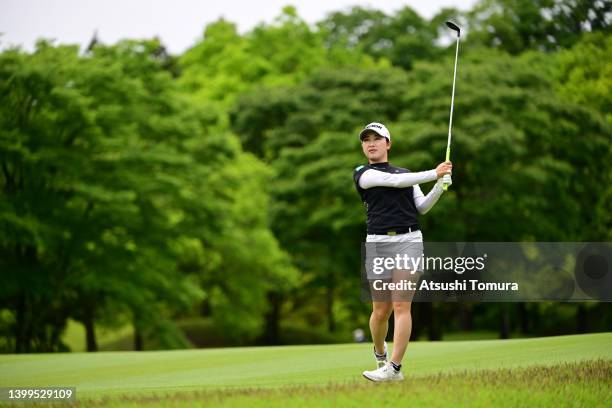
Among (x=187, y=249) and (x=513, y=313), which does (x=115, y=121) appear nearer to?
(x=187, y=249)

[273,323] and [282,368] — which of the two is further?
[273,323]

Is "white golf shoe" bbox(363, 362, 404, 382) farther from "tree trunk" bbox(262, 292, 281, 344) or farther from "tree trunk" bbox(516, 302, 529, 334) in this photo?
"tree trunk" bbox(262, 292, 281, 344)

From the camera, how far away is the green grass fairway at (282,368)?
29.0 feet

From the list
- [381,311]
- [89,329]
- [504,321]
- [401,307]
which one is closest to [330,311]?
[504,321]

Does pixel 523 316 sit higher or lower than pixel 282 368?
lower

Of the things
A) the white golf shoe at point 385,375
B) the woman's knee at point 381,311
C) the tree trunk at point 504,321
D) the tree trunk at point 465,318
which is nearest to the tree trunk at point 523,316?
the tree trunk at point 504,321

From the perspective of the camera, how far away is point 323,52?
60031mm

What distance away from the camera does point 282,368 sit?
12.8 meters

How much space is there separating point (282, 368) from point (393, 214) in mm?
4940

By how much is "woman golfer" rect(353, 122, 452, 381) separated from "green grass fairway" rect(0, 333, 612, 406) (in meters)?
0.67

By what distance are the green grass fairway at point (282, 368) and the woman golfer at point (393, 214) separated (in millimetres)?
667

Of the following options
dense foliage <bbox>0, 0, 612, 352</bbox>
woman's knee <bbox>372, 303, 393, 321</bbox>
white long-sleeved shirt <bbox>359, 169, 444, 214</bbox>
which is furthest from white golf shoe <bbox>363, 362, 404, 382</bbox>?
dense foliage <bbox>0, 0, 612, 352</bbox>

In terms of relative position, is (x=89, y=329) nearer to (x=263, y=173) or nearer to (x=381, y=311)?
(x=263, y=173)

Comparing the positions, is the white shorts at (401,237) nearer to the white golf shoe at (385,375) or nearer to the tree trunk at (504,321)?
the white golf shoe at (385,375)
